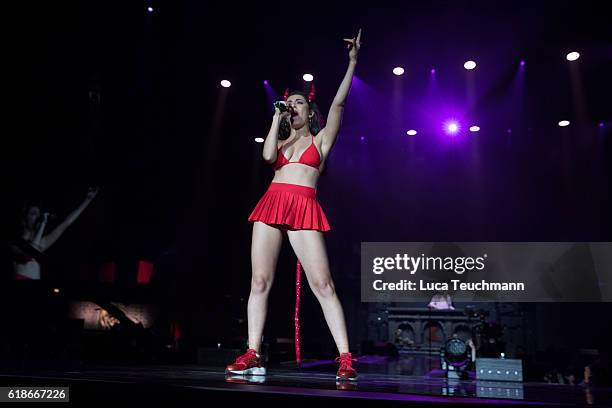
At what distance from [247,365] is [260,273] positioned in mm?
502

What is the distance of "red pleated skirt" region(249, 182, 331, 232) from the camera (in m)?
2.62

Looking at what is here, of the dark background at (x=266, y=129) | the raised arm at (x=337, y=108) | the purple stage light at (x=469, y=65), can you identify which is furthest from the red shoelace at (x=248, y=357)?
the purple stage light at (x=469, y=65)

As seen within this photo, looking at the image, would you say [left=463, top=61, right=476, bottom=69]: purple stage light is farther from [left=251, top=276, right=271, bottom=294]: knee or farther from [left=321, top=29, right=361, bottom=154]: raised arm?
[left=251, top=276, right=271, bottom=294]: knee

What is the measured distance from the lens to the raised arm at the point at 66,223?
1021 centimetres

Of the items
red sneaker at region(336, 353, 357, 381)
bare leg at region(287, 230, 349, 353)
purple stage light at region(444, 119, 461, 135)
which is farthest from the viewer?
purple stage light at region(444, 119, 461, 135)

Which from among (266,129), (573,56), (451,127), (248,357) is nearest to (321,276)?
(248,357)

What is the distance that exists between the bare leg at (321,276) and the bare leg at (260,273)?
132 millimetres

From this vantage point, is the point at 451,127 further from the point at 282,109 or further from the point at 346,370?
the point at 346,370

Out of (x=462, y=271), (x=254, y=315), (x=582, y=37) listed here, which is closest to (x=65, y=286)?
(x=254, y=315)

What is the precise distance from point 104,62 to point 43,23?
123 cm

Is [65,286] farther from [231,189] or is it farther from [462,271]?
[462,271]

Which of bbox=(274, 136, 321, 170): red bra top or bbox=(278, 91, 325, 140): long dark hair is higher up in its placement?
bbox=(278, 91, 325, 140): long dark hair

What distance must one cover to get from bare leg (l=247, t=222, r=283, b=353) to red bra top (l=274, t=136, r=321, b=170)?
0.39 metres

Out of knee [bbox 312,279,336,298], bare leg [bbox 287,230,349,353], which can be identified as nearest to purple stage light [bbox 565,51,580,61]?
bare leg [bbox 287,230,349,353]
